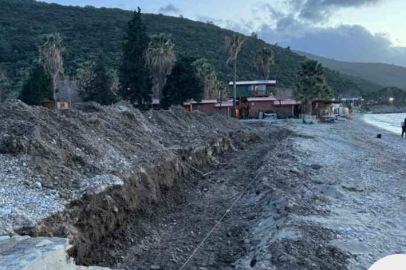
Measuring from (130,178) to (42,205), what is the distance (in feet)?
10.1

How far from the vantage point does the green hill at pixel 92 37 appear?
2749 inches

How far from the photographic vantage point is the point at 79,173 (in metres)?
9.13

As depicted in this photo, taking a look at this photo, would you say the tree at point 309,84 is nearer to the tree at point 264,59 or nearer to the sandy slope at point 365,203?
the tree at point 264,59

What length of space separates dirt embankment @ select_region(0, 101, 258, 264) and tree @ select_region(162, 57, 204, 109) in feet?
91.1

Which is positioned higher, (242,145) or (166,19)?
(166,19)

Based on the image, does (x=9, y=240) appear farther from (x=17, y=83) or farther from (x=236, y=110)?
(x=17, y=83)

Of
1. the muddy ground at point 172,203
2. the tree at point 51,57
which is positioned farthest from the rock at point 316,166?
the tree at point 51,57

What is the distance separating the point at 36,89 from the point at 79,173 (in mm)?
34849

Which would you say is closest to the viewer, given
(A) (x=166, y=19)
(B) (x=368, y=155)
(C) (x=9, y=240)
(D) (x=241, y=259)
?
(C) (x=9, y=240)

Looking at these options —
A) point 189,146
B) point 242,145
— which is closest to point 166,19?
point 242,145

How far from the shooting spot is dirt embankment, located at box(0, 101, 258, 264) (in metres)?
6.91

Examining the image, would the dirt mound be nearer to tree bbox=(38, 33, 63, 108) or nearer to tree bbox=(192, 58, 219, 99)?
tree bbox=(38, 33, 63, 108)

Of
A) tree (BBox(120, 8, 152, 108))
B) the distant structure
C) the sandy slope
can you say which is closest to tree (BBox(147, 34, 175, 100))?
tree (BBox(120, 8, 152, 108))

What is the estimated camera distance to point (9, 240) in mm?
5363
